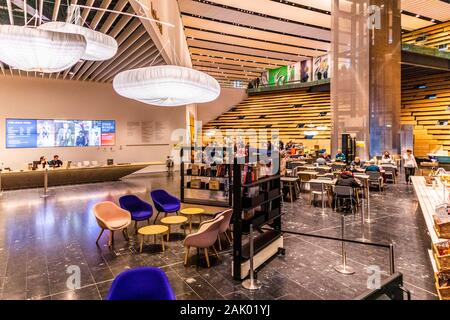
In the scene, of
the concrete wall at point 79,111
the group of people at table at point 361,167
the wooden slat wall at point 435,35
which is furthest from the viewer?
the wooden slat wall at point 435,35

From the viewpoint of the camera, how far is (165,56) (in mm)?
8977

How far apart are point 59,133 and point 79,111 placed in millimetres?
1278

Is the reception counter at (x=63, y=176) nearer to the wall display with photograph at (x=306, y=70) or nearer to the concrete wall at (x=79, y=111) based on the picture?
the concrete wall at (x=79, y=111)

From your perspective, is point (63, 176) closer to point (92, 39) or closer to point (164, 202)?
point (164, 202)

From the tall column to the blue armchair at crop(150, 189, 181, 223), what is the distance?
10052 mm

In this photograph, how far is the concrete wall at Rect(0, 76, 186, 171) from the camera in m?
11.4

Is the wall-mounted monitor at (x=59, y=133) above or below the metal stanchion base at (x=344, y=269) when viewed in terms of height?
above

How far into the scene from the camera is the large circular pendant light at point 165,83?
4254 mm

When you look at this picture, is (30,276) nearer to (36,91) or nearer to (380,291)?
(380,291)

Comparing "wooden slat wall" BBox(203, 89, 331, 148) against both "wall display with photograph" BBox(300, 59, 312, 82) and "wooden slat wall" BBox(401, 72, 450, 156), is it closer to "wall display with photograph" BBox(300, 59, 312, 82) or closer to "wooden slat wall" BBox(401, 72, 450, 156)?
"wall display with photograph" BBox(300, 59, 312, 82)

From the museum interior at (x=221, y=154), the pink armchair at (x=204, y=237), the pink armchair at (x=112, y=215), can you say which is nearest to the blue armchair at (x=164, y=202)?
the museum interior at (x=221, y=154)

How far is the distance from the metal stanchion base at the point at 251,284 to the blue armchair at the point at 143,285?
138 centimetres

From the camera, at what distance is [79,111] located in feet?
42.1

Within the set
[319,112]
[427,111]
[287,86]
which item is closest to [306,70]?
[287,86]
